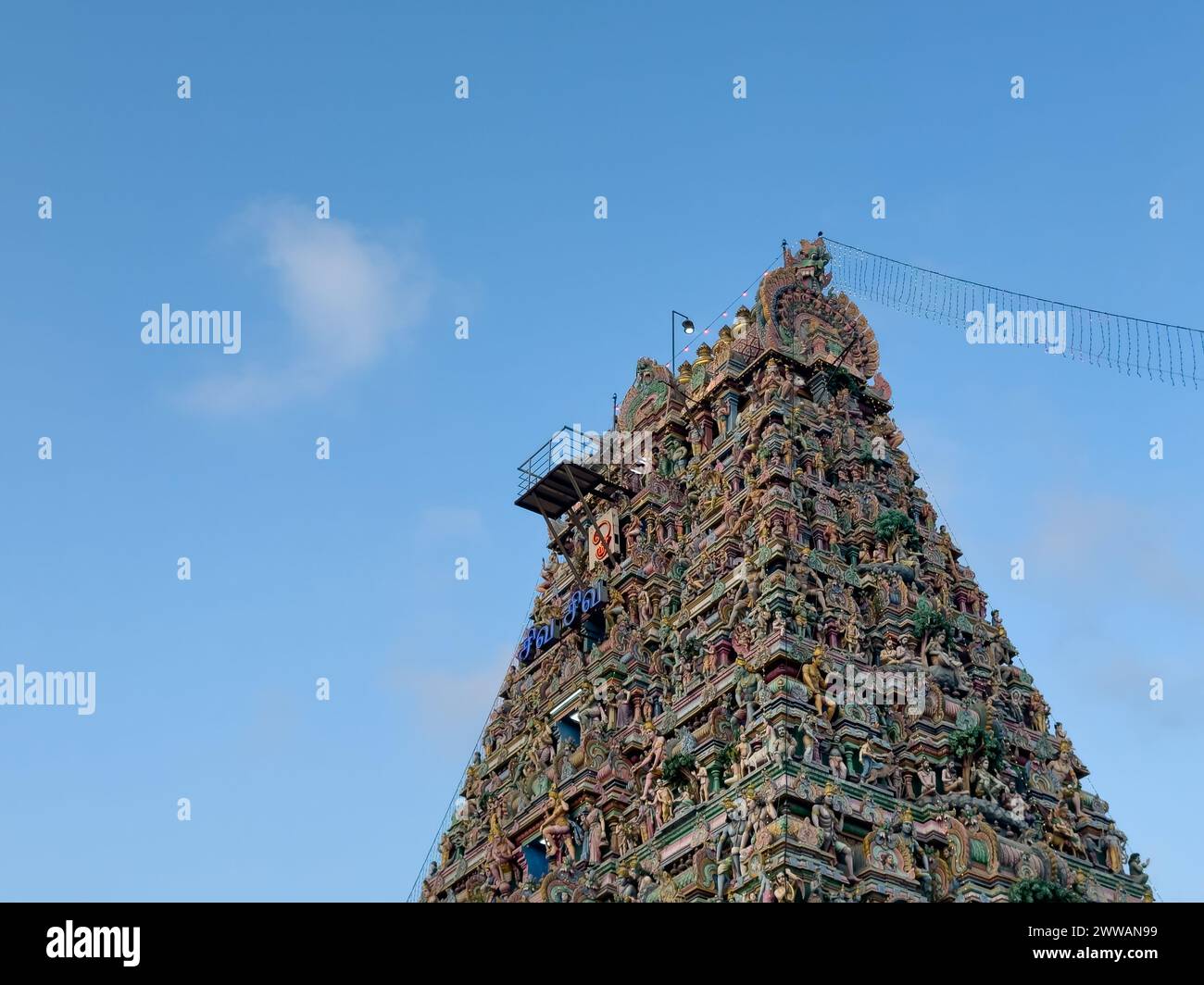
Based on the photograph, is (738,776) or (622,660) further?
(622,660)

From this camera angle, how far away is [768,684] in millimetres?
48094

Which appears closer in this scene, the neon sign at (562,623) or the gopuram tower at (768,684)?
the gopuram tower at (768,684)

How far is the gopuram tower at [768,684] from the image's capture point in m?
44.0

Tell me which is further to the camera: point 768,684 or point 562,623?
point 562,623

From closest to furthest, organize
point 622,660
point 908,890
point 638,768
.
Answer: point 908,890, point 638,768, point 622,660

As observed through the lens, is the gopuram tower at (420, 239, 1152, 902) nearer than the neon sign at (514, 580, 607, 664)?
Yes

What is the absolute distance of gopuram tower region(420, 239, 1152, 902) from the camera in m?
44.0

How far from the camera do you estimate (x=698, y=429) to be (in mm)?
61406

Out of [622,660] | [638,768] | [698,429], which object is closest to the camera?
[638,768]

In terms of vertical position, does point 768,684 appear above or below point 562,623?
below
